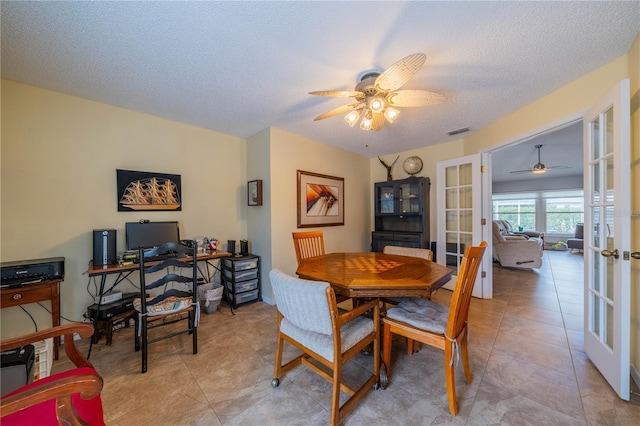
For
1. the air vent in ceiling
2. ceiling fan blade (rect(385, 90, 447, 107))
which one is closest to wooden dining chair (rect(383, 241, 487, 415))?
ceiling fan blade (rect(385, 90, 447, 107))

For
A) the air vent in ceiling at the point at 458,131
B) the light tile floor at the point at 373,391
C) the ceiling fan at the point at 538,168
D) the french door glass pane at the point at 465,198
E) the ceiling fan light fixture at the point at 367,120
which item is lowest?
the light tile floor at the point at 373,391

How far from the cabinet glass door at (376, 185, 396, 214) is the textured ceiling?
194 centimetres

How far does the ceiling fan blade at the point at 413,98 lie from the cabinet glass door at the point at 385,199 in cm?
251

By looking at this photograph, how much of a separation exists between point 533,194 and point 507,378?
28.8 feet

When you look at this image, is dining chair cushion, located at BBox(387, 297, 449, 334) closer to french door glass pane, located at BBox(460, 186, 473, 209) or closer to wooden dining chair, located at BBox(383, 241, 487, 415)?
wooden dining chair, located at BBox(383, 241, 487, 415)

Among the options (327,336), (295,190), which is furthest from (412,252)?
(295,190)

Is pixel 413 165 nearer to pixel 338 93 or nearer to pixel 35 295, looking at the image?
pixel 338 93

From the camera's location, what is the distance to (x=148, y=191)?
2713 mm

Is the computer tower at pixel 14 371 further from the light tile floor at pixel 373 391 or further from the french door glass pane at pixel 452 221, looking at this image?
the french door glass pane at pixel 452 221

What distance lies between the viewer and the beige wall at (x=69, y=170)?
205 centimetres

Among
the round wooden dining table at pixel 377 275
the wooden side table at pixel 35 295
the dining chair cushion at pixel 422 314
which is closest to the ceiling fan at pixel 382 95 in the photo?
the round wooden dining table at pixel 377 275

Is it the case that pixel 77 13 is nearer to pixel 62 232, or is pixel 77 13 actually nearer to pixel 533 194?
pixel 62 232

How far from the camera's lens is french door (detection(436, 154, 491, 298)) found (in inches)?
127

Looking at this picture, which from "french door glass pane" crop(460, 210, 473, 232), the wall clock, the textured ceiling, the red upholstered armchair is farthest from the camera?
the wall clock
